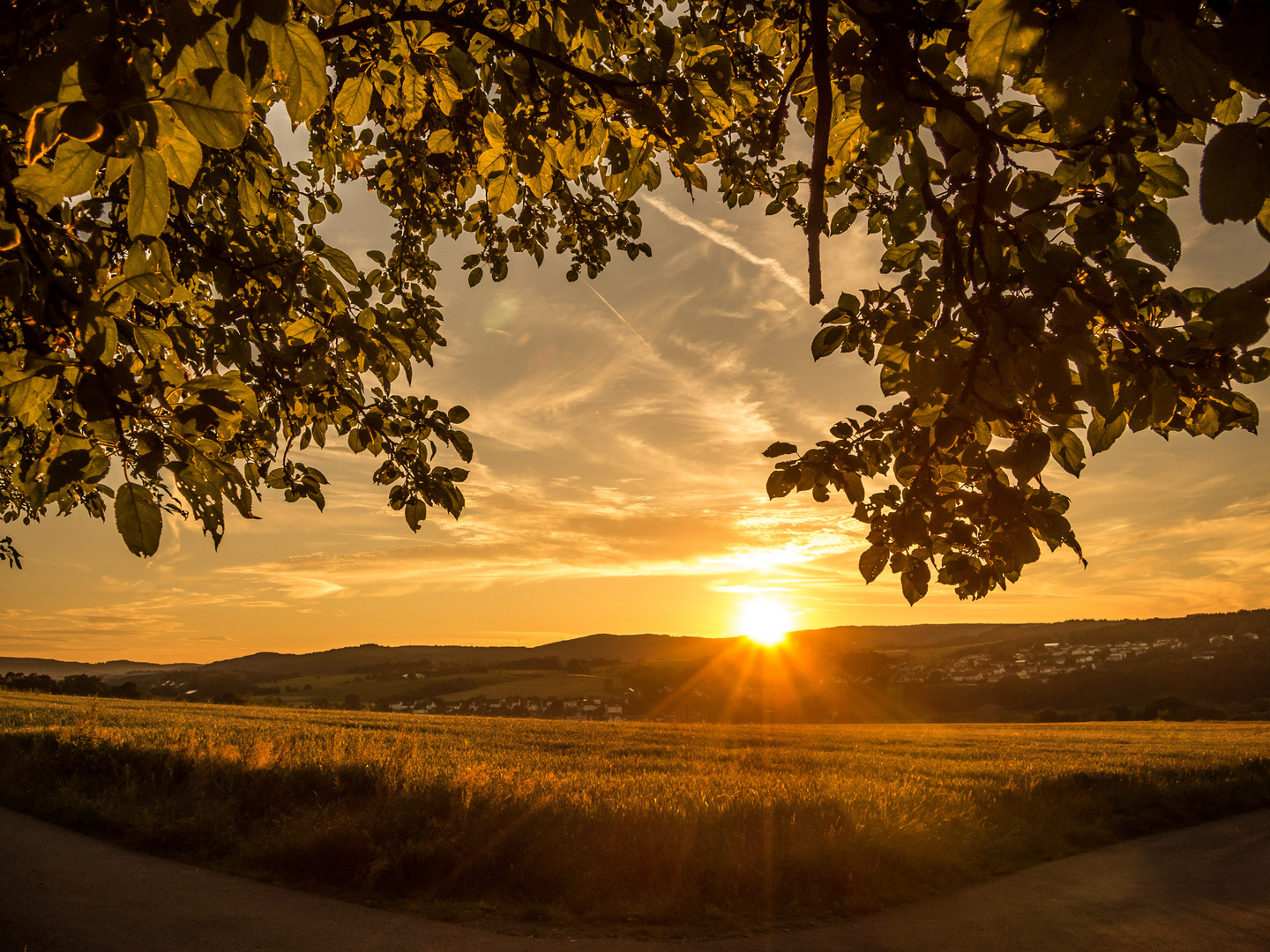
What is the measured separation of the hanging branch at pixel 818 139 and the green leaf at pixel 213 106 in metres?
1.41

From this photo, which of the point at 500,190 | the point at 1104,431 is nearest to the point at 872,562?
the point at 1104,431

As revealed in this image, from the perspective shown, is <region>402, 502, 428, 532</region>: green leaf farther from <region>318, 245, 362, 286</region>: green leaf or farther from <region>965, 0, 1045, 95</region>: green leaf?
<region>965, 0, 1045, 95</region>: green leaf

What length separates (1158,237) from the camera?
1835 millimetres

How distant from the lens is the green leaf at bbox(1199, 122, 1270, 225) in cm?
105

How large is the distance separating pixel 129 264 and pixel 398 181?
500 cm

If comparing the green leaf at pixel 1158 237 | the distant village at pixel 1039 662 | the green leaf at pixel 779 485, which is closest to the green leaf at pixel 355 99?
the green leaf at pixel 779 485

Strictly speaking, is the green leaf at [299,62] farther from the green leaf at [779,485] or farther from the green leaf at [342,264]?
the green leaf at [779,485]

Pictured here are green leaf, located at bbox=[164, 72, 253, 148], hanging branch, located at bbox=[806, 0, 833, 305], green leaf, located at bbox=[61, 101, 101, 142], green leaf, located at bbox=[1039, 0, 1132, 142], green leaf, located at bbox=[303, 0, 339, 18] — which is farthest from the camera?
hanging branch, located at bbox=[806, 0, 833, 305]

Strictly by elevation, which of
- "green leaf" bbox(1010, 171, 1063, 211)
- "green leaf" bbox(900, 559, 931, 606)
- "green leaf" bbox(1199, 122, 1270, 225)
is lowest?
"green leaf" bbox(900, 559, 931, 606)

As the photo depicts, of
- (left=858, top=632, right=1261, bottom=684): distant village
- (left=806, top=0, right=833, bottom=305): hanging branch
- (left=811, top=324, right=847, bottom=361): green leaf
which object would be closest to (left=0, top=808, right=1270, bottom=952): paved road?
(left=811, top=324, right=847, bottom=361): green leaf

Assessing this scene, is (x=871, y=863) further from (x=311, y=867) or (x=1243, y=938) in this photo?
(x=311, y=867)

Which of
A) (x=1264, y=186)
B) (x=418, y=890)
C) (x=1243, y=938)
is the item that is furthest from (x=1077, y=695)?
(x=1264, y=186)

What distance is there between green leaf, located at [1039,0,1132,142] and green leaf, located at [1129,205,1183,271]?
3.03ft

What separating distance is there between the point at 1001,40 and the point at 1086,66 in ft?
1.10
